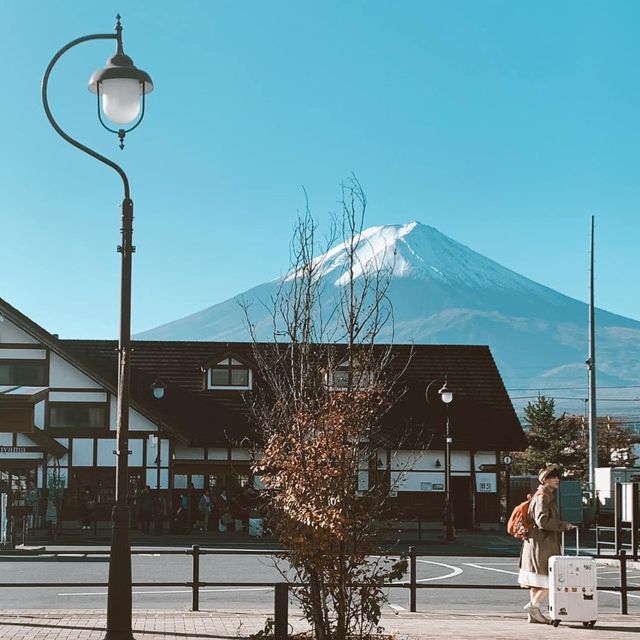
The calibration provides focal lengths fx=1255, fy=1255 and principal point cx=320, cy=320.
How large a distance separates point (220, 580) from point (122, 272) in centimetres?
1073

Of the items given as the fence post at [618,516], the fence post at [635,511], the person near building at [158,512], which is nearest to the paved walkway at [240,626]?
the fence post at [635,511]

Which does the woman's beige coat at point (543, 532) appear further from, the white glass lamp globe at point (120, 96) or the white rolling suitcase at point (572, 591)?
the white glass lamp globe at point (120, 96)

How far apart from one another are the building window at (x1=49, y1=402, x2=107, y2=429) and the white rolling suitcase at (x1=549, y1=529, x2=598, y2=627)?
1175 inches

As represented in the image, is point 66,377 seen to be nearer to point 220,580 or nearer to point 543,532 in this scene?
Result: point 220,580

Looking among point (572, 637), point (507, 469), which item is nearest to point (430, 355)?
point (507, 469)

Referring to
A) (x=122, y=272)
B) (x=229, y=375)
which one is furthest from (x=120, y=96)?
(x=229, y=375)

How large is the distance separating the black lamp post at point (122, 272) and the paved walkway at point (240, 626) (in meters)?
1.45

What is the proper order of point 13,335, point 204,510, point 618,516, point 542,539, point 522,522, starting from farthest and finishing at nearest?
point 13,335 < point 204,510 < point 618,516 < point 522,522 < point 542,539

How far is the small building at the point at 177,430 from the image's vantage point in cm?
4178

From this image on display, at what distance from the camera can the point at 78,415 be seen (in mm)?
43125

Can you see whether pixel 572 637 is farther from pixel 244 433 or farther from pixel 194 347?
pixel 194 347

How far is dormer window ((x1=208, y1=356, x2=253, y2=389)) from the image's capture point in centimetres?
4747

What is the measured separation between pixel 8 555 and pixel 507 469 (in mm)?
21859

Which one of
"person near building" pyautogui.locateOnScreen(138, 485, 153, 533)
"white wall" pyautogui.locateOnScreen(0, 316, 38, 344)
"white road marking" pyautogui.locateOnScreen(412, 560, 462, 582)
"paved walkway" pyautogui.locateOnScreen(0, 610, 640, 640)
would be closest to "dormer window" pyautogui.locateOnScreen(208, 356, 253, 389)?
"white wall" pyautogui.locateOnScreen(0, 316, 38, 344)
